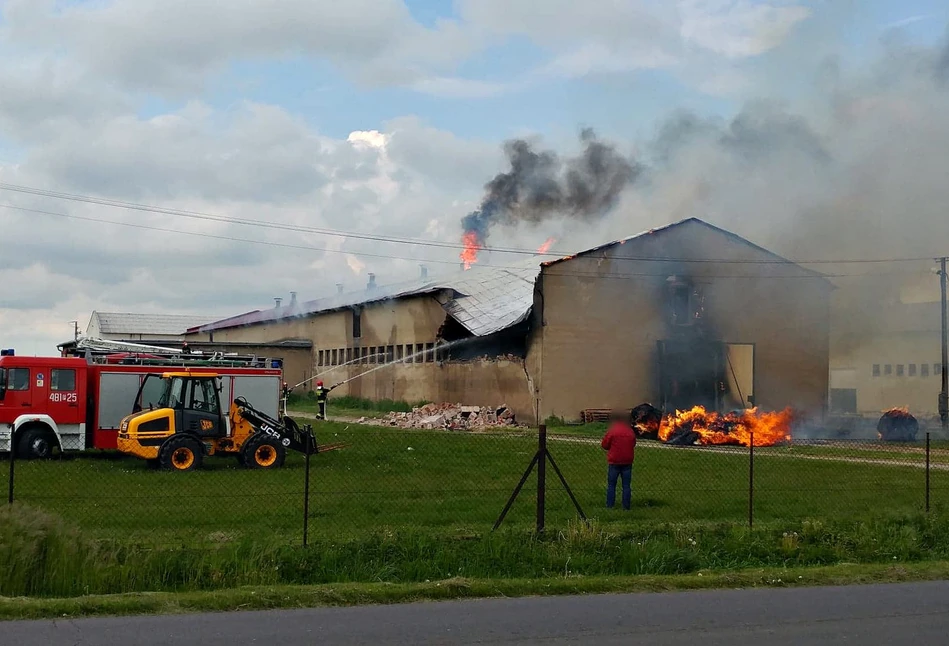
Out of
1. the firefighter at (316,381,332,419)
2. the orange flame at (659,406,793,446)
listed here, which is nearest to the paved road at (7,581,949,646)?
the orange flame at (659,406,793,446)

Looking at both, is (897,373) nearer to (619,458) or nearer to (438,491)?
(619,458)

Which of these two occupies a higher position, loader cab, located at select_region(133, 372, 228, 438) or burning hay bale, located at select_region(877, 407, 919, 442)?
loader cab, located at select_region(133, 372, 228, 438)

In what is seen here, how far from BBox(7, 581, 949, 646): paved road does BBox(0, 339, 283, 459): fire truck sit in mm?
13891

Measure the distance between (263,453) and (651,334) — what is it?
21.8m

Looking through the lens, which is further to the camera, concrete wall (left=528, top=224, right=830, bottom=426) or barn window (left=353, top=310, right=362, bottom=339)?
barn window (left=353, top=310, right=362, bottom=339)

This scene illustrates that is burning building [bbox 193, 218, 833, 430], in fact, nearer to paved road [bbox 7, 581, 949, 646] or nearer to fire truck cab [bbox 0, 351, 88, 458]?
fire truck cab [bbox 0, 351, 88, 458]

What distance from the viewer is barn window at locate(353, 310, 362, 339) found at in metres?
52.1

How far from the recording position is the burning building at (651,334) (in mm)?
38031

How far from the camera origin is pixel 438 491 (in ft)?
51.6

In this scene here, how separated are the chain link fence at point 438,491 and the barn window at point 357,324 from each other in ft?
91.9

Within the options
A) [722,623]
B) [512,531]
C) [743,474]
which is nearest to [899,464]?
[743,474]

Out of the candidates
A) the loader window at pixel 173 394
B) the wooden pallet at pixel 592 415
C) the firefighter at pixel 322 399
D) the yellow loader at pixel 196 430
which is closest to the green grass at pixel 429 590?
the yellow loader at pixel 196 430

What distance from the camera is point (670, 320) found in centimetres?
3953

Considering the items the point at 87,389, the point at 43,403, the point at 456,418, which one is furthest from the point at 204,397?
the point at 456,418
